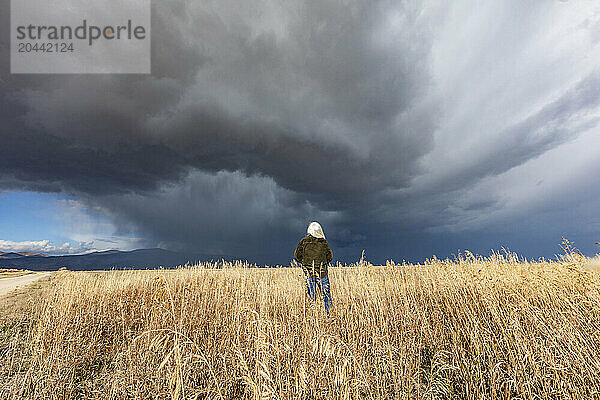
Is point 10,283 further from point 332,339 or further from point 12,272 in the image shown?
point 332,339

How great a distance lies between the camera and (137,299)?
7551 mm

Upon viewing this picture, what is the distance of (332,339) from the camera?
3971 millimetres

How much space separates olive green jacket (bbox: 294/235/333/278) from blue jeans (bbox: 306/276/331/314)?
99 millimetres

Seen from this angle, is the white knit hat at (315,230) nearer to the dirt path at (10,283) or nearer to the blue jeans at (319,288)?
the blue jeans at (319,288)

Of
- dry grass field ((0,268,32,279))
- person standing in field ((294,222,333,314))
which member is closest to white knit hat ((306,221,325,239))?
person standing in field ((294,222,333,314))

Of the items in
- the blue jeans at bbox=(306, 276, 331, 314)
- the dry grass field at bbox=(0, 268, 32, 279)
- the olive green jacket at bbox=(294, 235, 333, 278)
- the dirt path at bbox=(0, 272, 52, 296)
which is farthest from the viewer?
the dry grass field at bbox=(0, 268, 32, 279)

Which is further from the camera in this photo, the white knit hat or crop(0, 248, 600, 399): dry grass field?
the white knit hat

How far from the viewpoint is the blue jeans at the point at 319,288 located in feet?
21.0

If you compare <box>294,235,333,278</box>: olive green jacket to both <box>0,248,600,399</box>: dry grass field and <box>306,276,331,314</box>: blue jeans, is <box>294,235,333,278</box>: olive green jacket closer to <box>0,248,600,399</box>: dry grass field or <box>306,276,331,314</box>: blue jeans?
<box>306,276,331,314</box>: blue jeans

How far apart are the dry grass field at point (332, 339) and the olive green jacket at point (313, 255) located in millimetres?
753

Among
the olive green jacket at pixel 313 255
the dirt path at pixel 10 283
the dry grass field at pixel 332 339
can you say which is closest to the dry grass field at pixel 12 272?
the dirt path at pixel 10 283

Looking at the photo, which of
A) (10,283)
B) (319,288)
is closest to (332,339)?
(319,288)

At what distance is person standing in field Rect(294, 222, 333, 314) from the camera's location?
6.47 m

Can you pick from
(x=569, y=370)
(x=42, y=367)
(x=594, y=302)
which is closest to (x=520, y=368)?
(x=569, y=370)
